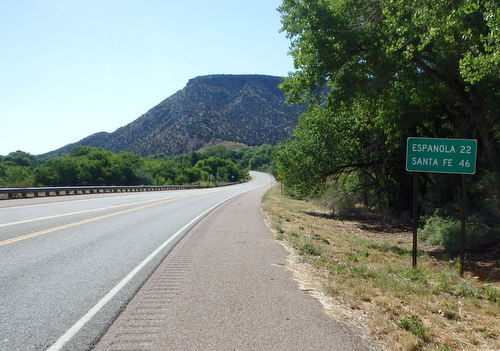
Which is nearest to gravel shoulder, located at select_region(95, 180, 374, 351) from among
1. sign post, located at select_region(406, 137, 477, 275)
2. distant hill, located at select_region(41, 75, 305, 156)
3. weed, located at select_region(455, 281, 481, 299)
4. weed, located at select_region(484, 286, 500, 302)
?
weed, located at select_region(455, 281, 481, 299)

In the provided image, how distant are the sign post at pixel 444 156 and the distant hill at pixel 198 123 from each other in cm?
15762

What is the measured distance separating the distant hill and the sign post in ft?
517

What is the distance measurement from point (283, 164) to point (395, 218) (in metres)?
7.28

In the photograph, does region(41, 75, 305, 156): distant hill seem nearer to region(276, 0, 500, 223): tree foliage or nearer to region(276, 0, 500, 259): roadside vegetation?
region(276, 0, 500, 259): roadside vegetation

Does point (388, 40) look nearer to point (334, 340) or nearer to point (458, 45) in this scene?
point (458, 45)

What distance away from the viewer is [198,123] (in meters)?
182

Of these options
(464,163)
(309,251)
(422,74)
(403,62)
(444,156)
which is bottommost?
(309,251)

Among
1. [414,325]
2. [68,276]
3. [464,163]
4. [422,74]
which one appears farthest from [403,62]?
[68,276]

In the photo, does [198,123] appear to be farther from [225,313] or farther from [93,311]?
[225,313]

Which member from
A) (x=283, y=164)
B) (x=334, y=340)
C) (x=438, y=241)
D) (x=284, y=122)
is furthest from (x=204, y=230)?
(x=284, y=122)

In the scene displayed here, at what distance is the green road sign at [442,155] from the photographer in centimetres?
883

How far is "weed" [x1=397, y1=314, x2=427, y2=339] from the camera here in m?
4.63

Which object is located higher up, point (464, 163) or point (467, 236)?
point (464, 163)

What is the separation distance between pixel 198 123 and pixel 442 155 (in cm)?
17710
